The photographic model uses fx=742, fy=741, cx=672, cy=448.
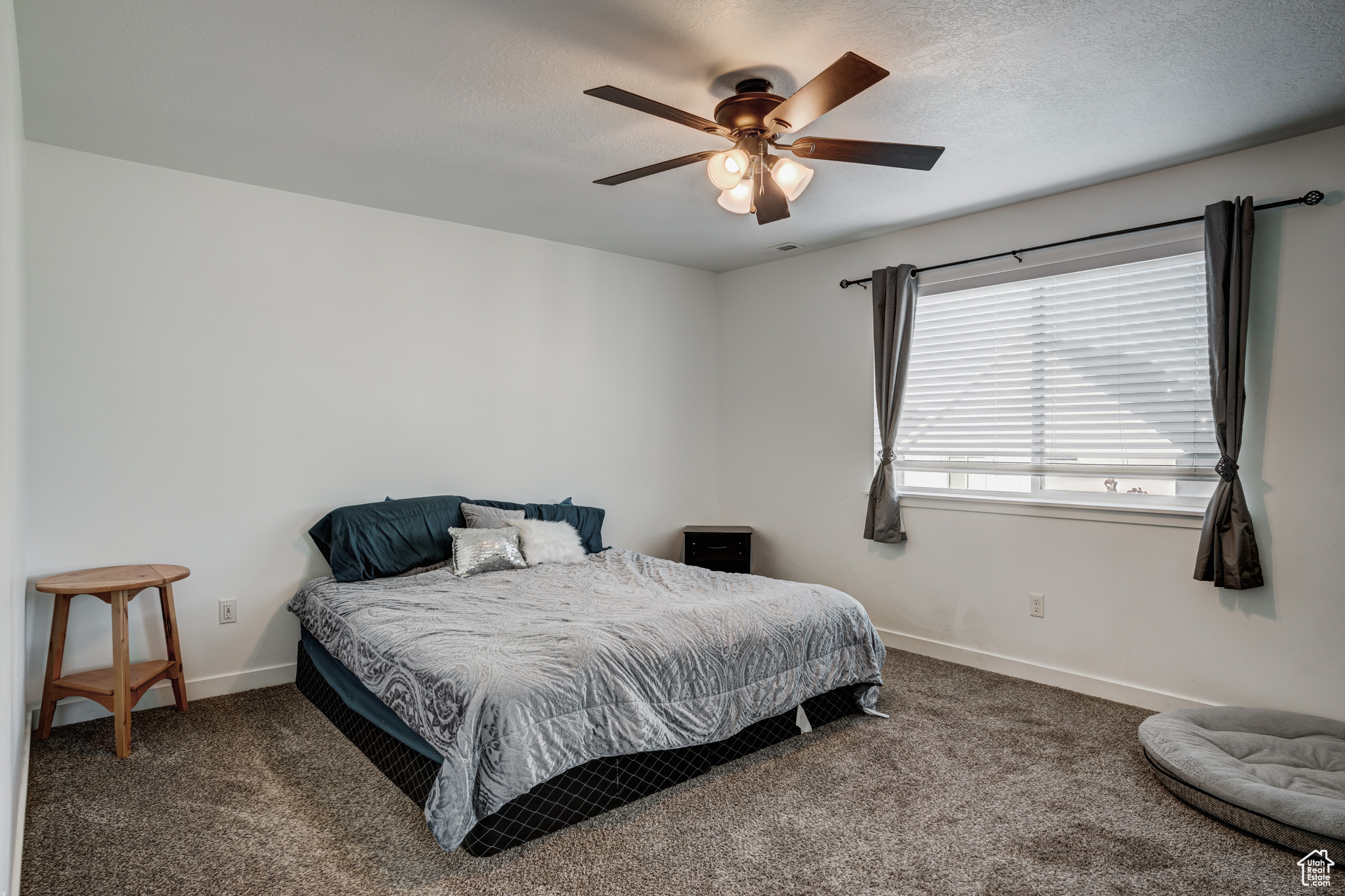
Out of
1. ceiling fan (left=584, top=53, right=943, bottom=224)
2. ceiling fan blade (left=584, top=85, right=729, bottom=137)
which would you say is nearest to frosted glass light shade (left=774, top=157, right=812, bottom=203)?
ceiling fan (left=584, top=53, right=943, bottom=224)

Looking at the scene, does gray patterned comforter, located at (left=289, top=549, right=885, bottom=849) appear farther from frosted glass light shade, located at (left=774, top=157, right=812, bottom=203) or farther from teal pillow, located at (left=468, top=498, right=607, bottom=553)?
frosted glass light shade, located at (left=774, top=157, right=812, bottom=203)

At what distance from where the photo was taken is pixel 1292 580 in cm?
303

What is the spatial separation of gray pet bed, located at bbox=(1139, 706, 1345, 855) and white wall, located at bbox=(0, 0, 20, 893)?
322cm

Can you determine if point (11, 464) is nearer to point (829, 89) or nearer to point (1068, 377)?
point (829, 89)

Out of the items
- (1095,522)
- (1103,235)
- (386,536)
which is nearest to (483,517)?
(386,536)

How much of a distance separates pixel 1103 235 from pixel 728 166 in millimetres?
2057

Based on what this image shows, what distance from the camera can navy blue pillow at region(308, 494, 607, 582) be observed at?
3646 millimetres

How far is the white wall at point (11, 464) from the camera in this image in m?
1.59

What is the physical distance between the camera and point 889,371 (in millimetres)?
4348

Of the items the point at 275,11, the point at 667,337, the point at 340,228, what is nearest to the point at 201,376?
the point at 340,228

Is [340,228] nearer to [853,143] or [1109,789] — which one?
[853,143]

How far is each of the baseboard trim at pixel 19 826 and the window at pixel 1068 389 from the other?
13.4ft

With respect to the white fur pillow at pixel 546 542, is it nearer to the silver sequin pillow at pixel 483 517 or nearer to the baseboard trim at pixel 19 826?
the silver sequin pillow at pixel 483 517

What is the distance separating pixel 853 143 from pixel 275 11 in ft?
5.92
